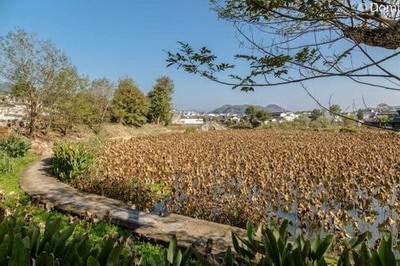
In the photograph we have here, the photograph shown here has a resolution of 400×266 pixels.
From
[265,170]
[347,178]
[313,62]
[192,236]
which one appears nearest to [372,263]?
[313,62]

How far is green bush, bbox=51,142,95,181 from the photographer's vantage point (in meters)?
14.2

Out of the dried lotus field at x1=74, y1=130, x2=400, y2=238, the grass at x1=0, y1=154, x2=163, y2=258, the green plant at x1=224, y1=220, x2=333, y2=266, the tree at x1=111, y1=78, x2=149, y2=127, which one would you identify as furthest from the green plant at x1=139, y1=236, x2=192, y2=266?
the tree at x1=111, y1=78, x2=149, y2=127

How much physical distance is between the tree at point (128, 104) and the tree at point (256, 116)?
89.3 ft

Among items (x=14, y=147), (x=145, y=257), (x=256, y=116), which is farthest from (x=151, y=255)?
(x=256, y=116)

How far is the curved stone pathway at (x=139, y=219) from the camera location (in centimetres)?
772

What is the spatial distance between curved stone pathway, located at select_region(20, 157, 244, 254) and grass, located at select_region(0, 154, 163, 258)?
0.20 metres

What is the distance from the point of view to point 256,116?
237 feet

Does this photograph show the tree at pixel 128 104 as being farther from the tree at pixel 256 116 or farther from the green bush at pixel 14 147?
the tree at pixel 256 116

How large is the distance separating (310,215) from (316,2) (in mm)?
7209

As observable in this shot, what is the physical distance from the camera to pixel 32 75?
26875 mm

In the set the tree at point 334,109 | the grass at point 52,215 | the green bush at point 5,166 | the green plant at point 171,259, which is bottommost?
the grass at point 52,215

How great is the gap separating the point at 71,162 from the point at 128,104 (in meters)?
31.0

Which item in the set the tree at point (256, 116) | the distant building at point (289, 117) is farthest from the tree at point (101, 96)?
the distant building at point (289, 117)

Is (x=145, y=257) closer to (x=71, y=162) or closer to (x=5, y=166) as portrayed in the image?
(x=71, y=162)
